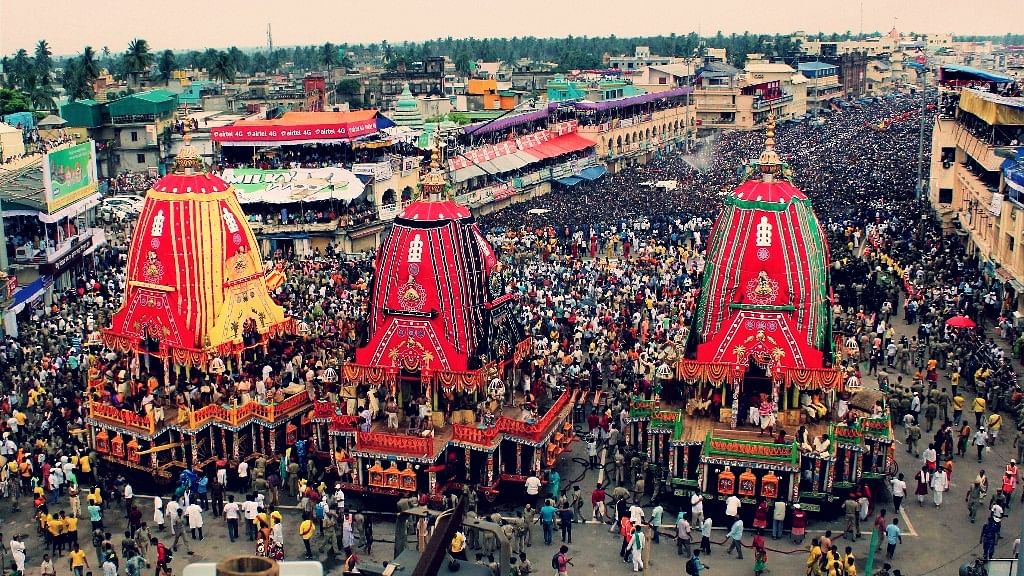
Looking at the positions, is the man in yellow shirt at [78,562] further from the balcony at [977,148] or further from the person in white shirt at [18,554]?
the balcony at [977,148]

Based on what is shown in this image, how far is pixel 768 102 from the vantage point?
337ft

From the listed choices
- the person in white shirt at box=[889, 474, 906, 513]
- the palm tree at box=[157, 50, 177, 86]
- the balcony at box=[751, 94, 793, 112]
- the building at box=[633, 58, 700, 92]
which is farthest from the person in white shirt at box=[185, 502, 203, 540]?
the palm tree at box=[157, 50, 177, 86]

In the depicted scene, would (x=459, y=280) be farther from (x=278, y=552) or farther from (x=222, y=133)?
(x=222, y=133)

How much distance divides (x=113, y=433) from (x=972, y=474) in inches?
748

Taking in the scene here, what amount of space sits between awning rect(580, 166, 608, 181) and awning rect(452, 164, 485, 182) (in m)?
11.0

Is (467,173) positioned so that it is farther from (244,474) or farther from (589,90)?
(244,474)

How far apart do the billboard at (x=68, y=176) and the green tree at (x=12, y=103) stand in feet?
105

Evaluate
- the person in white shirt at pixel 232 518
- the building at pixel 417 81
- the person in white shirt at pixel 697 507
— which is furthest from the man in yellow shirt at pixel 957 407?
the building at pixel 417 81

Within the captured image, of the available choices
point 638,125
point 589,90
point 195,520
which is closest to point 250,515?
point 195,520

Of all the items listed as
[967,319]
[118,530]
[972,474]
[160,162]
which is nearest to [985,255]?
[967,319]

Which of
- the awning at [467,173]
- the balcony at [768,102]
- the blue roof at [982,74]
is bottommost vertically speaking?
the awning at [467,173]

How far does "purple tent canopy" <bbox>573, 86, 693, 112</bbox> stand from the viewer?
257 feet

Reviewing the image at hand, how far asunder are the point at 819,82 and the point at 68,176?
317ft

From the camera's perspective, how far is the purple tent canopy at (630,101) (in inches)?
3078
